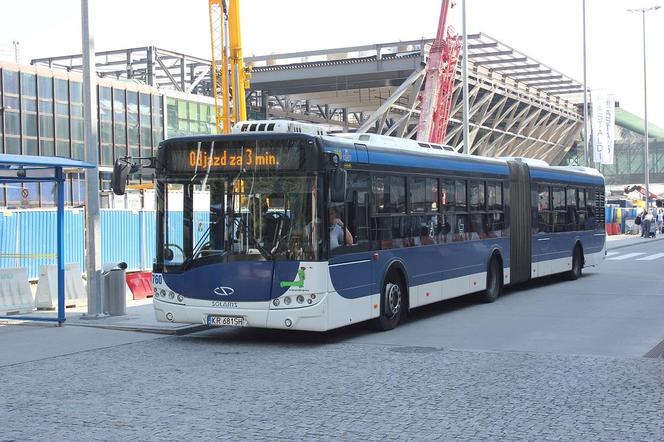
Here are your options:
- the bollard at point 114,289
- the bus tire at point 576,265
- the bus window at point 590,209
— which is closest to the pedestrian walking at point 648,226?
the bus window at point 590,209

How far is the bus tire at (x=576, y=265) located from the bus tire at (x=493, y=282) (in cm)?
491

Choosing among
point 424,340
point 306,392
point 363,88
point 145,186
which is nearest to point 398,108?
point 363,88

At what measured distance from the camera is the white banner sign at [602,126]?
54.4 metres

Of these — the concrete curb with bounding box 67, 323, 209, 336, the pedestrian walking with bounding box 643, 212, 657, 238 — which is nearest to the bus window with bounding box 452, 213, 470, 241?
the concrete curb with bounding box 67, 323, 209, 336

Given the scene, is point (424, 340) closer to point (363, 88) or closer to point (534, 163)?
point (534, 163)

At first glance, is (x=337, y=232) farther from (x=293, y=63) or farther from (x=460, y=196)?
(x=293, y=63)

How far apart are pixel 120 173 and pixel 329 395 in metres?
5.35

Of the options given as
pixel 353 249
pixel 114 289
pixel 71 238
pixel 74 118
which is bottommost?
pixel 114 289

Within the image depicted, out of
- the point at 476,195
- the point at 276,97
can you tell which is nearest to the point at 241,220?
the point at 476,195

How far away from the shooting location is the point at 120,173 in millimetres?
12312

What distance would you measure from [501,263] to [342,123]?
4587cm

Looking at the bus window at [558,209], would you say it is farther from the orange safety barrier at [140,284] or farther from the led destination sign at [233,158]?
the led destination sign at [233,158]

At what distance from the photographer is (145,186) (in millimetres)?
38750

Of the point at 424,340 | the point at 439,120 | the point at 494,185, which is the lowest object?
the point at 424,340
